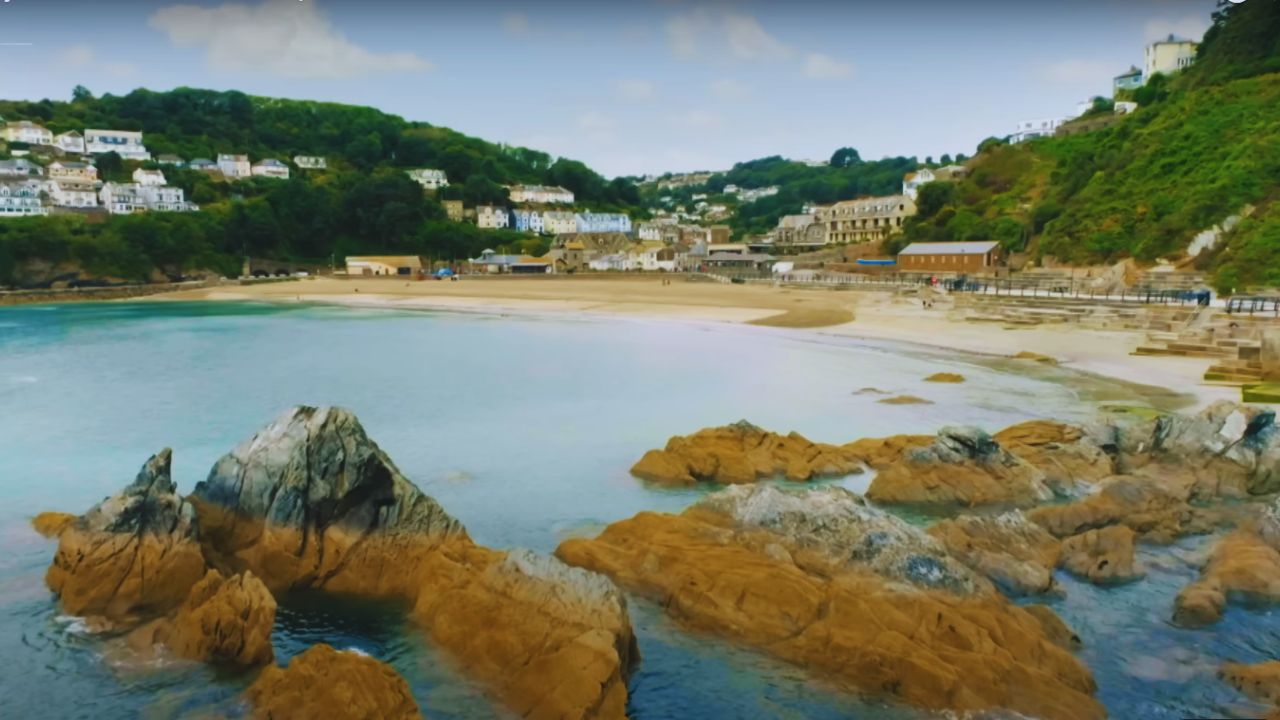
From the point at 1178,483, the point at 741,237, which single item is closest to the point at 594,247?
the point at 741,237

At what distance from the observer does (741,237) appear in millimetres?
116312

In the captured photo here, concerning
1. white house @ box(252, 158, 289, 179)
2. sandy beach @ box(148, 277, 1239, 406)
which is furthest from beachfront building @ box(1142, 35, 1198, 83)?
white house @ box(252, 158, 289, 179)

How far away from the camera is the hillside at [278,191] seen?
248 feet

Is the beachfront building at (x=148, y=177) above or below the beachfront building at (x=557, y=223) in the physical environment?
above

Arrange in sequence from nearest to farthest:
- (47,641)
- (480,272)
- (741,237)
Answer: (47,641) → (480,272) → (741,237)

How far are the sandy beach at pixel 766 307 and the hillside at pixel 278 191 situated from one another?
31.5ft

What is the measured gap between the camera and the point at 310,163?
127 metres

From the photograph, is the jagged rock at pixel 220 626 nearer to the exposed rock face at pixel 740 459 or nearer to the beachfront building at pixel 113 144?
the exposed rock face at pixel 740 459

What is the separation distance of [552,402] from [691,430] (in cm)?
526

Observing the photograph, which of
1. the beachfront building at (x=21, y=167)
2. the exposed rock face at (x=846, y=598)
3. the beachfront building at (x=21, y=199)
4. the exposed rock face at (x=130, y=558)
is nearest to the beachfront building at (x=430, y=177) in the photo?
the beachfront building at (x=21, y=167)

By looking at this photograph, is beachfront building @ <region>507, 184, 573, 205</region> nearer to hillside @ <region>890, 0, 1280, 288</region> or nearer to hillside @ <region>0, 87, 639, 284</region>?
hillside @ <region>0, 87, 639, 284</region>

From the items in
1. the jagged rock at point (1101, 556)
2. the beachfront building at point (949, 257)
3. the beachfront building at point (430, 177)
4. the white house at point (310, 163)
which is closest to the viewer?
the jagged rock at point (1101, 556)

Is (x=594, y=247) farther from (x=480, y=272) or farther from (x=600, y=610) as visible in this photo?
(x=600, y=610)

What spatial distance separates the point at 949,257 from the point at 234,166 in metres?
100
